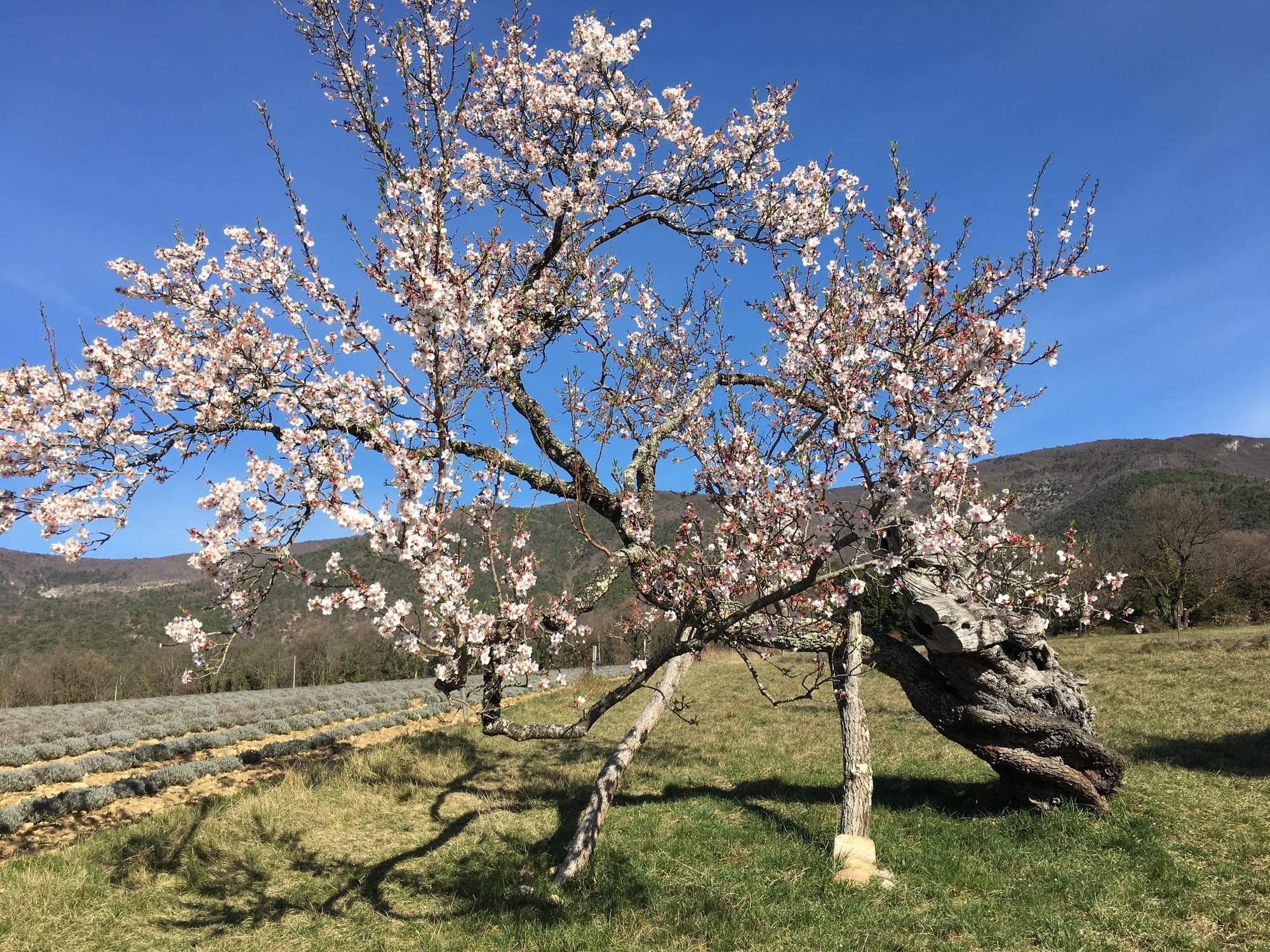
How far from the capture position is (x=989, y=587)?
859cm

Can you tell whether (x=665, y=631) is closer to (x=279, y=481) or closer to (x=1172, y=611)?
(x=1172, y=611)

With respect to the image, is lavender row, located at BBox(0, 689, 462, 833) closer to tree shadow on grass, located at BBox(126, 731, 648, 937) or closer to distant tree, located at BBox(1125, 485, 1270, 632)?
tree shadow on grass, located at BBox(126, 731, 648, 937)

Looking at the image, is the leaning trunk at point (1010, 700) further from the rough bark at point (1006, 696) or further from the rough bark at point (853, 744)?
the rough bark at point (853, 744)

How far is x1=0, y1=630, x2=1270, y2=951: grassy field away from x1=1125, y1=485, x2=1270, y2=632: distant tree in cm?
2704

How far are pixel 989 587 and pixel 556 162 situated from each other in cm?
854

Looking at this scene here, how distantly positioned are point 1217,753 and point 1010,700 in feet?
17.6

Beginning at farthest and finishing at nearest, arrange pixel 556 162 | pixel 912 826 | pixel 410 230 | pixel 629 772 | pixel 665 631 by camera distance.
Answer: pixel 665 631
pixel 629 772
pixel 556 162
pixel 912 826
pixel 410 230

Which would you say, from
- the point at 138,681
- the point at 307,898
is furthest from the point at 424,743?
the point at 138,681

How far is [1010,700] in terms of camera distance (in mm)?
8414

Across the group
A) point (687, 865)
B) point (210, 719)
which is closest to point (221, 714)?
point (210, 719)

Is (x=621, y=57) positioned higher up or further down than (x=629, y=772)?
higher up

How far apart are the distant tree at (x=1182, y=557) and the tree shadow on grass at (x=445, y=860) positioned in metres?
31.8

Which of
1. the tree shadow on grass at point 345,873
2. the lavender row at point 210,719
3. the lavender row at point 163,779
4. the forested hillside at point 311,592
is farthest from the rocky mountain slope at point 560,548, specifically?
the lavender row at point 210,719

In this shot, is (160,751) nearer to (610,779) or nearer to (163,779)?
(163,779)
